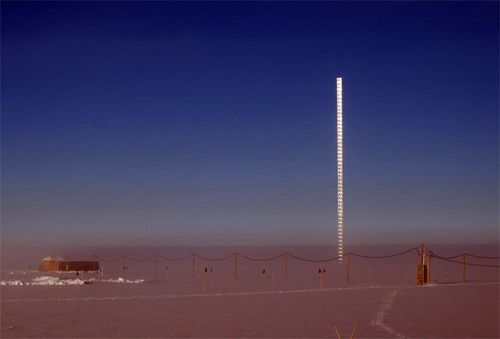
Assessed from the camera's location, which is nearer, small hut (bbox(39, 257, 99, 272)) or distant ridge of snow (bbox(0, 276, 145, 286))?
distant ridge of snow (bbox(0, 276, 145, 286))

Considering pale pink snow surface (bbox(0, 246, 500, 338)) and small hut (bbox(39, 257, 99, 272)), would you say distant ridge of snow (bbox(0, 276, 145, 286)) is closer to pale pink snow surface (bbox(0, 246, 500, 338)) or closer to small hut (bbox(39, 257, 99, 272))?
pale pink snow surface (bbox(0, 246, 500, 338))

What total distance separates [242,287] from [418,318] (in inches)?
386

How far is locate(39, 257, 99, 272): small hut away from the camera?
1390 inches

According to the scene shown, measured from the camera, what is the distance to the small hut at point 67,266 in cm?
3531

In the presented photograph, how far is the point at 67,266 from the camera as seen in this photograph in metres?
Result: 36.1

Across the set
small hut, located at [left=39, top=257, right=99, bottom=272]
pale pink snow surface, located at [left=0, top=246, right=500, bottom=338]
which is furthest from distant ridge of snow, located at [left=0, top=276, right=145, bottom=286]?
small hut, located at [left=39, top=257, right=99, bottom=272]

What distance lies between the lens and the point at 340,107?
2277 cm

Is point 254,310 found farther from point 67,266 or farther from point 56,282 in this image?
point 67,266

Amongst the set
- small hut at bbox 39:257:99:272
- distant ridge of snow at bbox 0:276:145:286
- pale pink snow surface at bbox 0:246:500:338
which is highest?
pale pink snow surface at bbox 0:246:500:338

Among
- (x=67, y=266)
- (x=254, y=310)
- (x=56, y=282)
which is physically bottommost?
(x=67, y=266)

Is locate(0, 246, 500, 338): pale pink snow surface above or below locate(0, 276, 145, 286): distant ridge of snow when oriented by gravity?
above

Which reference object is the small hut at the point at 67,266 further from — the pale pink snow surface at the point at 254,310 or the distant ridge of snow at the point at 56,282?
the pale pink snow surface at the point at 254,310

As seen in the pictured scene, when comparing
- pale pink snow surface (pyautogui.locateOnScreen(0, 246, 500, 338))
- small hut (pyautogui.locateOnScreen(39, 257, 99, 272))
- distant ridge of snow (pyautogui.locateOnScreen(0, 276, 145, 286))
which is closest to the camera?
pale pink snow surface (pyautogui.locateOnScreen(0, 246, 500, 338))

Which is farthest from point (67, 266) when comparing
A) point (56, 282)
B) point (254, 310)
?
point (254, 310)
